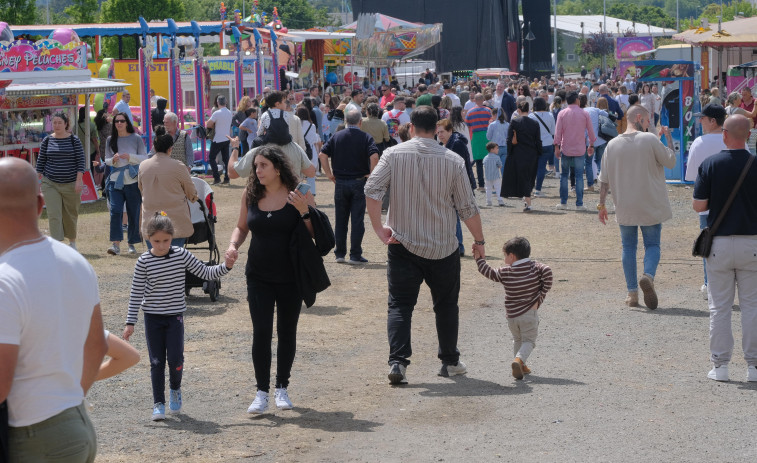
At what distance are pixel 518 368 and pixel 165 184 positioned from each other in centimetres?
420

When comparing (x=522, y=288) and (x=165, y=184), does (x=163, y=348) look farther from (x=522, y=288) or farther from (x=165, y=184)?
(x=165, y=184)

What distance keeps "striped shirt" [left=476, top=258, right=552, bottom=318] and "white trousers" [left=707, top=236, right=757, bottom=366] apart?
3.64 ft

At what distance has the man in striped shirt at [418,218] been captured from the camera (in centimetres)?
706

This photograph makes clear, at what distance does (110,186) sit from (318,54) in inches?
1112

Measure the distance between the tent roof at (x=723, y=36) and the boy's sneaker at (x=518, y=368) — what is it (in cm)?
1638

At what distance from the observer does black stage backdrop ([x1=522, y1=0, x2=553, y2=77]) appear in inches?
3322

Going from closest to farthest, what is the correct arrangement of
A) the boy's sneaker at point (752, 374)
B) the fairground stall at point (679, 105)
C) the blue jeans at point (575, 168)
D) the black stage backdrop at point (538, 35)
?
the boy's sneaker at point (752, 374), the blue jeans at point (575, 168), the fairground stall at point (679, 105), the black stage backdrop at point (538, 35)

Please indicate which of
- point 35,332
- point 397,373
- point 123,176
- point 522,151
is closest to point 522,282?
point 397,373

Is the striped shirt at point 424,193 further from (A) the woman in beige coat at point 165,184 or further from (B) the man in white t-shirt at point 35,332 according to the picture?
(B) the man in white t-shirt at point 35,332

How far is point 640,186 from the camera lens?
9.39m

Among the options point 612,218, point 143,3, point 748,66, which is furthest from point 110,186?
point 143,3

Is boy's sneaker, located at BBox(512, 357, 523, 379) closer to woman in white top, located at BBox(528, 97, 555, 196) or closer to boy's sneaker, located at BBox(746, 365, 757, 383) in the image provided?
boy's sneaker, located at BBox(746, 365, 757, 383)

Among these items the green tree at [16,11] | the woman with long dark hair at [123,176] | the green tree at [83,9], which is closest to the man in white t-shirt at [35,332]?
the woman with long dark hair at [123,176]

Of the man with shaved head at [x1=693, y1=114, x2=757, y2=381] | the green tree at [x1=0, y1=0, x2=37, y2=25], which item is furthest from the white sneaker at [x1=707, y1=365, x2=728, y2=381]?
the green tree at [x1=0, y1=0, x2=37, y2=25]
